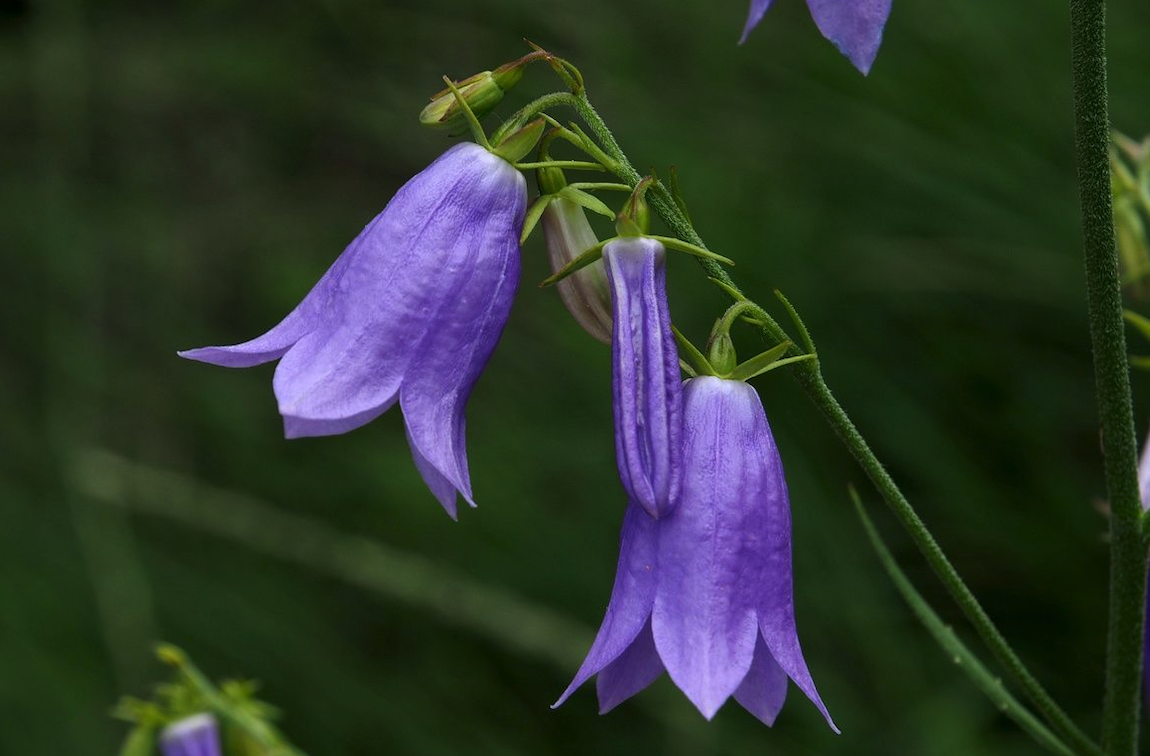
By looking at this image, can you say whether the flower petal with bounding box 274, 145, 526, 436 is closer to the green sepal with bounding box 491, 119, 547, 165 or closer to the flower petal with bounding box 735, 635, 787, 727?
the green sepal with bounding box 491, 119, 547, 165

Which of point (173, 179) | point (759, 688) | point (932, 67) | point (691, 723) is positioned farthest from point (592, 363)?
point (173, 179)

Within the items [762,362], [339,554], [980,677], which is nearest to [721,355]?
[762,362]

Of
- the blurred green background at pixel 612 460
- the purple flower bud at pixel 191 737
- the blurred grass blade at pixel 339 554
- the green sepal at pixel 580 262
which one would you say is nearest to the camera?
the green sepal at pixel 580 262

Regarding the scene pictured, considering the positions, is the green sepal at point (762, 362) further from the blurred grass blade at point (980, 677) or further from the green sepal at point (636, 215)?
the blurred grass blade at point (980, 677)

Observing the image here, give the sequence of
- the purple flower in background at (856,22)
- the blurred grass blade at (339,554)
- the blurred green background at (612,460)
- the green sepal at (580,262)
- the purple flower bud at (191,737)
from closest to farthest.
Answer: the purple flower in background at (856,22), the green sepal at (580,262), the purple flower bud at (191,737), the blurred green background at (612,460), the blurred grass blade at (339,554)

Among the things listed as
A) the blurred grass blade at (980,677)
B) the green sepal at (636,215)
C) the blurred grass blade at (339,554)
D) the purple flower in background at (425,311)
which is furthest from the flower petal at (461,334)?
the blurred grass blade at (339,554)

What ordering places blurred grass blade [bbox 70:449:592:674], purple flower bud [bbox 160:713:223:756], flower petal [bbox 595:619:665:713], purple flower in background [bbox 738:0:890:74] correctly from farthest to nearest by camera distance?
blurred grass blade [bbox 70:449:592:674] < purple flower bud [bbox 160:713:223:756] < flower petal [bbox 595:619:665:713] < purple flower in background [bbox 738:0:890:74]

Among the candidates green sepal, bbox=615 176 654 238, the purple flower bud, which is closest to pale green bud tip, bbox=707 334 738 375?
Answer: green sepal, bbox=615 176 654 238
